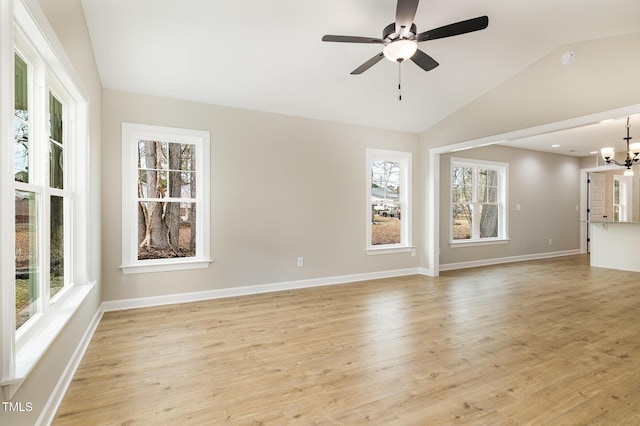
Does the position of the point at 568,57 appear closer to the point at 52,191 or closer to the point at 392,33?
the point at 392,33

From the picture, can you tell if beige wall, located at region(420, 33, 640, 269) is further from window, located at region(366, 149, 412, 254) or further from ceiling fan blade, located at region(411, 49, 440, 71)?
ceiling fan blade, located at region(411, 49, 440, 71)

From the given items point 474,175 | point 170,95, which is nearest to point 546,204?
point 474,175

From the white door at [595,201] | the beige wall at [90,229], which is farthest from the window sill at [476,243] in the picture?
the beige wall at [90,229]

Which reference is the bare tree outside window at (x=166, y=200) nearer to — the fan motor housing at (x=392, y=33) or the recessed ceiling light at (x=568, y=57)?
the fan motor housing at (x=392, y=33)

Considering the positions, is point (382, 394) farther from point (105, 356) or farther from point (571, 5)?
point (571, 5)

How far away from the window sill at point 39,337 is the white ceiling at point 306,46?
2.38 meters

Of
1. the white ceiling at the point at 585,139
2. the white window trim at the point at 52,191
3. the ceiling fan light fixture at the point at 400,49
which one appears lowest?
the white window trim at the point at 52,191

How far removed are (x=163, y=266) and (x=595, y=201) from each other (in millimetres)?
10760

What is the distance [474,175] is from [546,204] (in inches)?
104

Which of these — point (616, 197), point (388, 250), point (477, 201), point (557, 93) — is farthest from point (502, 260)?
point (616, 197)

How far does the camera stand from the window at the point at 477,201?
682 centimetres

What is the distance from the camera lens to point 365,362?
8.47 feet

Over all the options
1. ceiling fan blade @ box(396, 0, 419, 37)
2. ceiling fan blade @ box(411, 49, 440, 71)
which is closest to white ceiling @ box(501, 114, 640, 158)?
ceiling fan blade @ box(411, 49, 440, 71)

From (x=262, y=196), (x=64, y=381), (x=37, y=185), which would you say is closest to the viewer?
(x=37, y=185)
